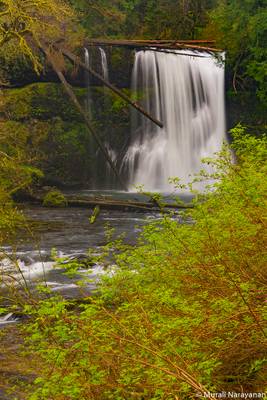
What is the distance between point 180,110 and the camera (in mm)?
26500

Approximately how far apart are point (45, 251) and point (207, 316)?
9394 millimetres

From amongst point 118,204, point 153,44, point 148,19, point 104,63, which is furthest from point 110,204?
point 148,19

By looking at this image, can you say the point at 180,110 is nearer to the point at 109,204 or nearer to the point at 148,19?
the point at 148,19

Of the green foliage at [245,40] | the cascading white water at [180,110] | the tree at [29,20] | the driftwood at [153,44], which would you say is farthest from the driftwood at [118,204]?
the green foliage at [245,40]

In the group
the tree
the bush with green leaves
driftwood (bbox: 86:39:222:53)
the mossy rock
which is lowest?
the mossy rock

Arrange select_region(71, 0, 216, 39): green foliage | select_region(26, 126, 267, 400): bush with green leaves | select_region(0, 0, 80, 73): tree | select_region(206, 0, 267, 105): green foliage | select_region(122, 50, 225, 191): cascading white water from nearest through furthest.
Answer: select_region(26, 126, 267, 400): bush with green leaves, select_region(0, 0, 80, 73): tree, select_region(206, 0, 267, 105): green foliage, select_region(122, 50, 225, 191): cascading white water, select_region(71, 0, 216, 39): green foliage

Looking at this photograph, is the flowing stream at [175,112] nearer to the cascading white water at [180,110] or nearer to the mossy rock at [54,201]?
the cascading white water at [180,110]

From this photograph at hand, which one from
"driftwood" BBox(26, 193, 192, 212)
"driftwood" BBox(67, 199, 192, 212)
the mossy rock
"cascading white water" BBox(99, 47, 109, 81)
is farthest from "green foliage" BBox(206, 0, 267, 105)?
the mossy rock

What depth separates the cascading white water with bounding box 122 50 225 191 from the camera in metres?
26.5

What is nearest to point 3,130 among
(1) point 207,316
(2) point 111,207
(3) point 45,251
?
(3) point 45,251

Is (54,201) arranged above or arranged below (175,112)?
below

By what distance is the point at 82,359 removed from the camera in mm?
6051

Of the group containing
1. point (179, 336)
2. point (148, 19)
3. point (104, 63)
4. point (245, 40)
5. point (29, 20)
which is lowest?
point (104, 63)

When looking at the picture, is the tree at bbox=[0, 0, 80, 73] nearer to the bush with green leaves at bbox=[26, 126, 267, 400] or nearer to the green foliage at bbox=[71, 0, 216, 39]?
the green foliage at bbox=[71, 0, 216, 39]
